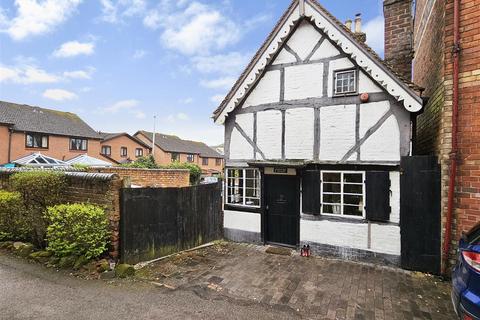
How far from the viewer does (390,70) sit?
652 cm

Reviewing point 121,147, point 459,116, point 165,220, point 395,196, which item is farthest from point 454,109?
point 121,147

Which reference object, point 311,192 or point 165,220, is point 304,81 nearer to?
point 311,192

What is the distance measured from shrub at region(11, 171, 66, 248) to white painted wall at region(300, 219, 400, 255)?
22.3 feet

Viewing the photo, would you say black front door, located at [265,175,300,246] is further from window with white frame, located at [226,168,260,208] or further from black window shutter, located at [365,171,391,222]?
black window shutter, located at [365,171,391,222]

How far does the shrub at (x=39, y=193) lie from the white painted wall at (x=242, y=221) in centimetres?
487

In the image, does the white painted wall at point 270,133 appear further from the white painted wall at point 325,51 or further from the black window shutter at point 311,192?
the white painted wall at point 325,51

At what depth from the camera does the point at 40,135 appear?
89.2 ft

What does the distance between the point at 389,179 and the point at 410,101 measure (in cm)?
195

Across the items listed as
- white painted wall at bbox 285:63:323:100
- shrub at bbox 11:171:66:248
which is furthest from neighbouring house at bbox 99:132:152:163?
white painted wall at bbox 285:63:323:100

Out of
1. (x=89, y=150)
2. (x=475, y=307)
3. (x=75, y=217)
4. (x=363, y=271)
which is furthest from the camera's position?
(x=89, y=150)

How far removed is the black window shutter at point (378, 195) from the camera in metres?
6.58

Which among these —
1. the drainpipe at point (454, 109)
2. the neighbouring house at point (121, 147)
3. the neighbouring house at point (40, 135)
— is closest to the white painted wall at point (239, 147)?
the drainpipe at point (454, 109)

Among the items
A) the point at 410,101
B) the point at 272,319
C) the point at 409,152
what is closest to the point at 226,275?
the point at 272,319

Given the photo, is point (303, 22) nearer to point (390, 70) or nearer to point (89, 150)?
point (390, 70)
